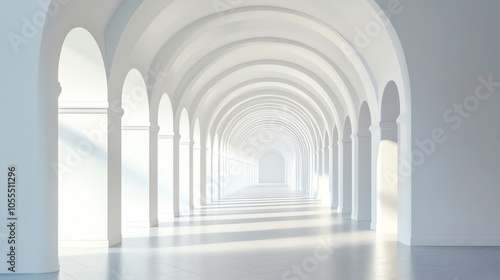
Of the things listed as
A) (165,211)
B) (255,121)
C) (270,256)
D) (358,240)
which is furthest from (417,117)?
(255,121)

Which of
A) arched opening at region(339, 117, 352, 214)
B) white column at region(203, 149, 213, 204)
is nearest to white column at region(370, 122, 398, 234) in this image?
arched opening at region(339, 117, 352, 214)

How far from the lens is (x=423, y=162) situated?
12.1m

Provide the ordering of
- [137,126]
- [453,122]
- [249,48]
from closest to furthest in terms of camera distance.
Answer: [453,122] → [137,126] → [249,48]

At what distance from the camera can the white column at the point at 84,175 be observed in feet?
38.4

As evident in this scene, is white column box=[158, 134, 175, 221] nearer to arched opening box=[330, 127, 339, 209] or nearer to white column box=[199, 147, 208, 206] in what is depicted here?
white column box=[199, 147, 208, 206]

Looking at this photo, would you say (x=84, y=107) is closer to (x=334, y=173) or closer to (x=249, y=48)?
(x=249, y=48)

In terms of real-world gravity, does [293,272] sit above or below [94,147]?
below

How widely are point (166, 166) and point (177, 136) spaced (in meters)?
1.27

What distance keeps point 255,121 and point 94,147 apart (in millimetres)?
35702

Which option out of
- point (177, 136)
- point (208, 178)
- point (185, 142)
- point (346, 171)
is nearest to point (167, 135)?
point (177, 136)

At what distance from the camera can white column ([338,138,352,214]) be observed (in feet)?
73.5

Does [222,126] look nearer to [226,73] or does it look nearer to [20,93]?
[226,73]

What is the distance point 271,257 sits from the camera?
10547 mm

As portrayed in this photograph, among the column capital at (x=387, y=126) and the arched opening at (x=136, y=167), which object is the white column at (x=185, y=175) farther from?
the column capital at (x=387, y=126)
